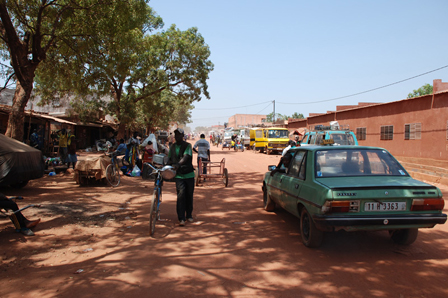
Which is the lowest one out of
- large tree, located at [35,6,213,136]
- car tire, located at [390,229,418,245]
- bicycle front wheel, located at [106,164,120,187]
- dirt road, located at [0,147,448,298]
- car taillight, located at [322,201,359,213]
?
dirt road, located at [0,147,448,298]

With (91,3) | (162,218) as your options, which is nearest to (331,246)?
(162,218)

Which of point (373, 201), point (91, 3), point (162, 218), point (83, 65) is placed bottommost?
point (162, 218)

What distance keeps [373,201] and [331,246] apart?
1111 mm

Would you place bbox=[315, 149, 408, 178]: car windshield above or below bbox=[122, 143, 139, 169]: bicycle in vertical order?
above

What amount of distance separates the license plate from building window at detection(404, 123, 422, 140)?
16507 millimetres

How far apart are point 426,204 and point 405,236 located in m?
0.84

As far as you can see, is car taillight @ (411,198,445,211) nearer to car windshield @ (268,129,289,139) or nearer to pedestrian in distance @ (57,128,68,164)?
pedestrian in distance @ (57,128,68,164)

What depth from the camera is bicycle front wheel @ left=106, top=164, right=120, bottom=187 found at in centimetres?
1018

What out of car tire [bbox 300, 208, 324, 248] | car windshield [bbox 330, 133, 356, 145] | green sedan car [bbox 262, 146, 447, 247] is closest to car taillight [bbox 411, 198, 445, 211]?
green sedan car [bbox 262, 146, 447, 247]

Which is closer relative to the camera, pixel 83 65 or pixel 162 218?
pixel 162 218

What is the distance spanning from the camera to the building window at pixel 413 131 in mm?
18284

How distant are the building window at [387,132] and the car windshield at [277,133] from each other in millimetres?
9166

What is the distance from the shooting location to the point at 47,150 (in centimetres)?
2097

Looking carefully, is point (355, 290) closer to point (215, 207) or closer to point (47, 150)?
point (215, 207)
